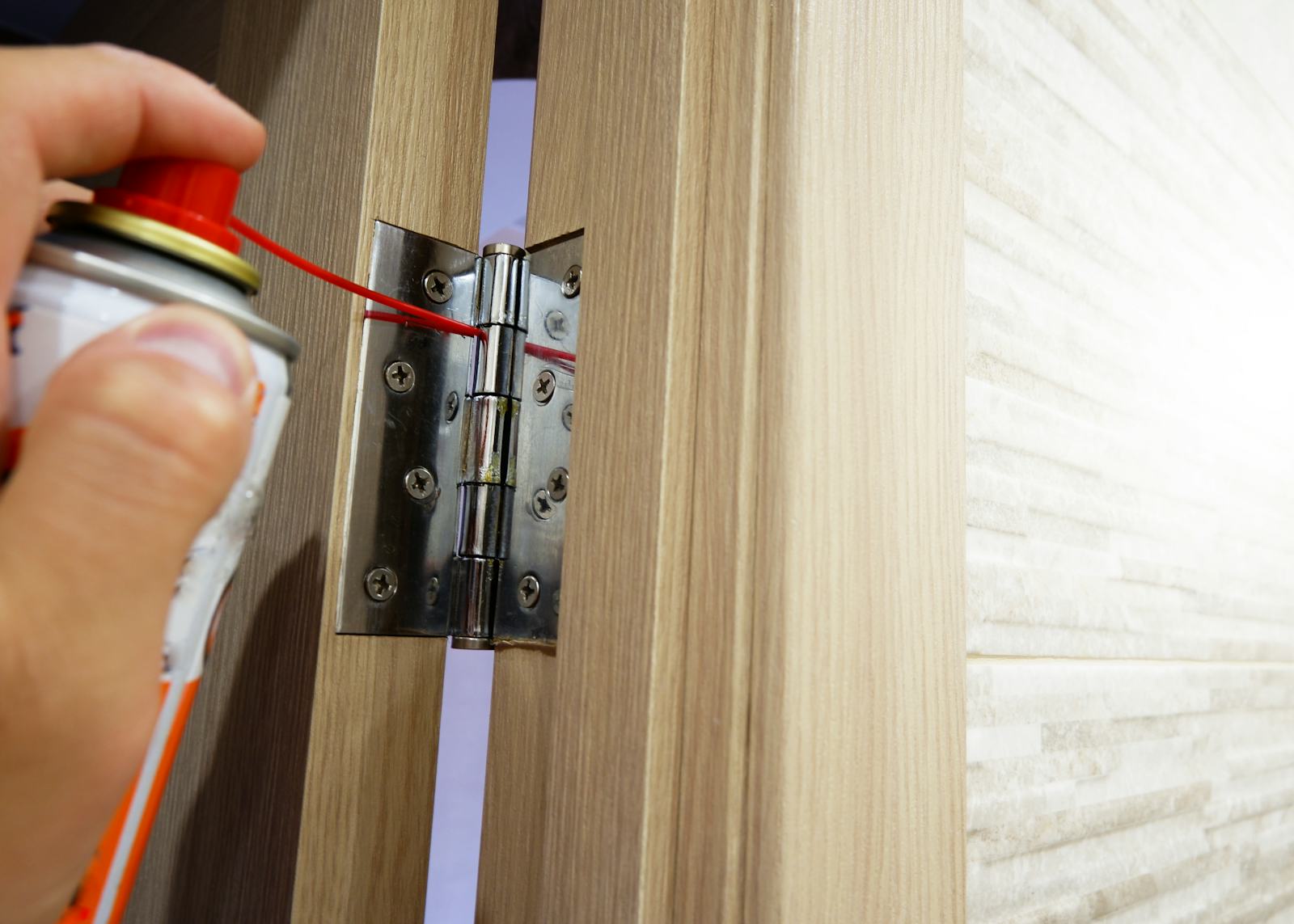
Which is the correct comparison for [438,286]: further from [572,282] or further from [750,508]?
[750,508]

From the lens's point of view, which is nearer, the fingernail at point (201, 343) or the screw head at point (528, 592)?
the fingernail at point (201, 343)

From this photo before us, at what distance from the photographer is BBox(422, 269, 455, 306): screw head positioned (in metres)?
0.42

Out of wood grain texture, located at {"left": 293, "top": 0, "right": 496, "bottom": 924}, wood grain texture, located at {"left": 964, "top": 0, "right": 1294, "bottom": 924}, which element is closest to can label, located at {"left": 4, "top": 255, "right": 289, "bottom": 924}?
wood grain texture, located at {"left": 293, "top": 0, "right": 496, "bottom": 924}

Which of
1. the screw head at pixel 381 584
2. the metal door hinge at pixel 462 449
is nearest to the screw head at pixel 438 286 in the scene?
the metal door hinge at pixel 462 449

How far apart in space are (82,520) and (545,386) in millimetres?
238

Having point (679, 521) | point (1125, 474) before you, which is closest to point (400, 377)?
point (679, 521)

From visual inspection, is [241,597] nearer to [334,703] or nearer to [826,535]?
[334,703]

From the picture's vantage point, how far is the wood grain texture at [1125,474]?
0.45 meters

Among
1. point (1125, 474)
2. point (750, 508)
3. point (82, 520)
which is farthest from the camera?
point (1125, 474)

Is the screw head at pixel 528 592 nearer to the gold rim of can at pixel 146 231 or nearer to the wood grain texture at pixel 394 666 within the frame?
the wood grain texture at pixel 394 666

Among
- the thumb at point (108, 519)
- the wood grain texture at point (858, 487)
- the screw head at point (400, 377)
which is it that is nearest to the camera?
the thumb at point (108, 519)

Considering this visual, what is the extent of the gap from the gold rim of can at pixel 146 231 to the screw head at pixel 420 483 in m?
0.18

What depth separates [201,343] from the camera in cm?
22

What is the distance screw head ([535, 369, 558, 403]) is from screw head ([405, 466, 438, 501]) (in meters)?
0.06
